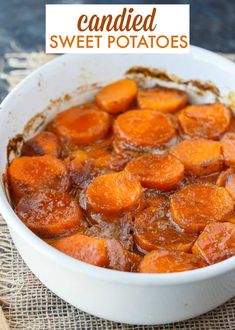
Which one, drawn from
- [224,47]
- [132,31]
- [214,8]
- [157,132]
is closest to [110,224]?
[157,132]

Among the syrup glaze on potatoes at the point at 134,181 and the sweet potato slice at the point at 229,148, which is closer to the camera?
the syrup glaze on potatoes at the point at 134,181

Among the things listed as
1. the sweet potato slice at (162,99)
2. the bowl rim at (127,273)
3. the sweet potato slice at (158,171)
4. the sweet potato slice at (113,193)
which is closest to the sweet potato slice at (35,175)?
the sweet potato slice at (113,193)

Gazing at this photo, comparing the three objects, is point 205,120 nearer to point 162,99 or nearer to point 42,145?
point 162,99

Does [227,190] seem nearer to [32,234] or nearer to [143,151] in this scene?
[143,151]

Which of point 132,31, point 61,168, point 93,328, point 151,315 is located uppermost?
point 132,31

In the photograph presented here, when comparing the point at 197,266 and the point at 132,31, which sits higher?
the point at 132,31

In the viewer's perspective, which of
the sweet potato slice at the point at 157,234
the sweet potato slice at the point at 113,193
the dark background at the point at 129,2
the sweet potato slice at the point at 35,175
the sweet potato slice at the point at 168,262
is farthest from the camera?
the dark background at the point at 129,2

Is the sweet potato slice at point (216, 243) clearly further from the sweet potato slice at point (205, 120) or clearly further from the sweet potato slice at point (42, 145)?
the sweet potato slice at point (42, 145)

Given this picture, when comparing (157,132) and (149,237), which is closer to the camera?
(149,237)
